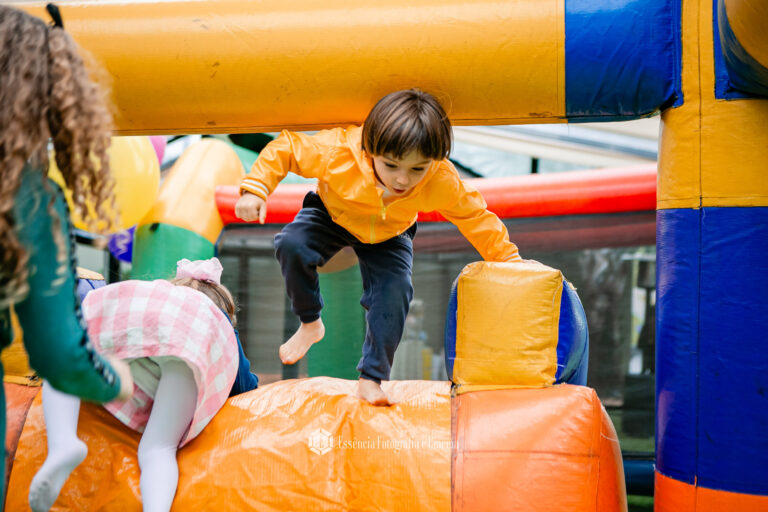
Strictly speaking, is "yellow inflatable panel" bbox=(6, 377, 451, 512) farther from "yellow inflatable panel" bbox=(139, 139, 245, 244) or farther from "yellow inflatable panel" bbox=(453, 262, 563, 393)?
"yellow inflatable panel" bbox=(139, 139, 245, 244)

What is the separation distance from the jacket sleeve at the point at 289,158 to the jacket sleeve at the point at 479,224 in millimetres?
359

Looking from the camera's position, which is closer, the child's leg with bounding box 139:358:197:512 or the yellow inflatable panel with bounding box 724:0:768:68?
the yellow inflatable panel with bounding box 724:0:768:68

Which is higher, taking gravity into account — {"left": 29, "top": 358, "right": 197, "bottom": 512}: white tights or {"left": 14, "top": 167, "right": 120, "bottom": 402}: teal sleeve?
{"left": 14, "top": 167, "right": 120, "bottom": 402}: teal sleeve

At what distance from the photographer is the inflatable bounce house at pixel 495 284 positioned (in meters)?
1.50

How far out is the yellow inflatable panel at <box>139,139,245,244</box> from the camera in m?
2.96

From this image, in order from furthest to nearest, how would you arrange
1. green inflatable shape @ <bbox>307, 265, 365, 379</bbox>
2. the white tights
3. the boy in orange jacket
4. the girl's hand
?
1. green inflatable shape @ <bbox>307, 265, 365, 379</bbox>
2. the boy in orange jacket
3. the white tights
4. the girl's hand

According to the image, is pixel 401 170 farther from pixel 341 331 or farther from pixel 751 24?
pixel 341 331

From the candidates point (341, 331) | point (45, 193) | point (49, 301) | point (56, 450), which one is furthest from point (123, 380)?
point (341, 331)

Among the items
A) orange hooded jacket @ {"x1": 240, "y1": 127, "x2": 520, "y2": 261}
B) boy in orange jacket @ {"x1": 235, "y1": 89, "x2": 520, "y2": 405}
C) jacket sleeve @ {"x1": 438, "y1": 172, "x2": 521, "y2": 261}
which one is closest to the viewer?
boy in orange jacket @ {"x1": 235, "y1": 89, "x2": 520, "y2": 405}

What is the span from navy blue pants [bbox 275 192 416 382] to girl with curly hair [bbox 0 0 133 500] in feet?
2.84

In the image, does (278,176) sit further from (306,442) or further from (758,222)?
(758,222)

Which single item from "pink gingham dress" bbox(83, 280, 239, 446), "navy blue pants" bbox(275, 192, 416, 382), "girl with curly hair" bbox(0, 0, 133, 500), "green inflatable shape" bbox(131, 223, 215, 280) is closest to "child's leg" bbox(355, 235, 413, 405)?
"navy blue pants" bbox(275, 192, 416, 382)

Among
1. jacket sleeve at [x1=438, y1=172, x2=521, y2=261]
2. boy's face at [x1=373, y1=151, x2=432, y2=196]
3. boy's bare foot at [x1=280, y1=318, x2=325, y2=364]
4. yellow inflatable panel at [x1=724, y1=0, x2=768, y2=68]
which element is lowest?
boy's bare foot at [x1=280, y1=318, x2=325, y2=364]

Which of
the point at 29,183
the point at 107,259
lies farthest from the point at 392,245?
the point at 107,259
